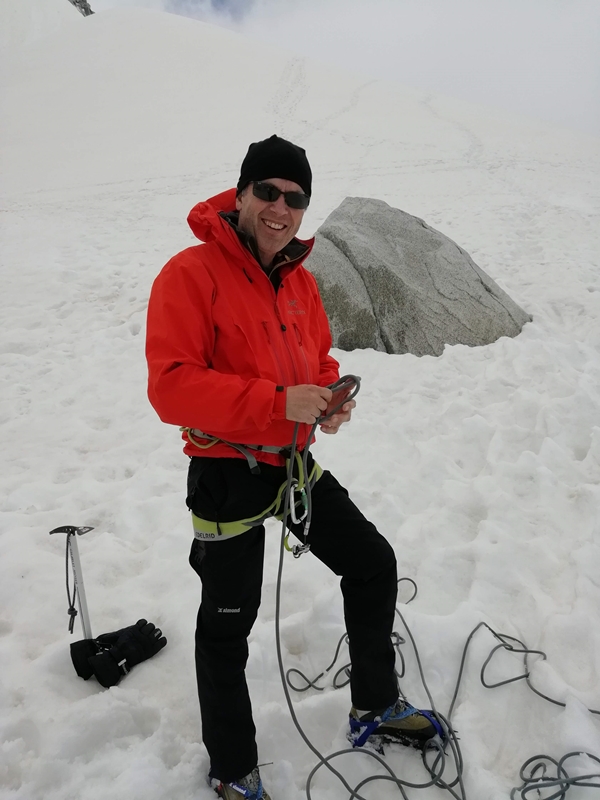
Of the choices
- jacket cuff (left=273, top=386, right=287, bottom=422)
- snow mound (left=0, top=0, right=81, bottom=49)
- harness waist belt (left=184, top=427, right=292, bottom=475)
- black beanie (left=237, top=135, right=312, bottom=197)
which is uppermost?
black beanie (left=237, top=135, right=312, bottom=197)

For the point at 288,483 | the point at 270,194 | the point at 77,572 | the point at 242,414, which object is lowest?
the point at 77,572

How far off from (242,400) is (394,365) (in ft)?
15.4

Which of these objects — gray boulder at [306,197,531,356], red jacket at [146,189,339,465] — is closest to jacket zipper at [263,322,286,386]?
red jacket at [146,189,339,465]

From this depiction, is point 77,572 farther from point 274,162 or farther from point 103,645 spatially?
point 274,162

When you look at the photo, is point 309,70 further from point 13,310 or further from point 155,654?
point 155,654

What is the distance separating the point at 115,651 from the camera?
271 cm

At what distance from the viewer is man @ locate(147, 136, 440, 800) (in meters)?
1.88

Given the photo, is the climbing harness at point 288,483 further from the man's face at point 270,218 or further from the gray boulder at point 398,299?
the gray boulder at point 398,299

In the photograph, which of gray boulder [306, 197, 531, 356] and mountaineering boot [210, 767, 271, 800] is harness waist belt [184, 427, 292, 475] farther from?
gray boulder [306, 197, 531, 356]

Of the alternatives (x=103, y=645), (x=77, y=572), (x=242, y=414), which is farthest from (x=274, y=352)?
(x=103, y=645)

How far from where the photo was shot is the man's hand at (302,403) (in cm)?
192

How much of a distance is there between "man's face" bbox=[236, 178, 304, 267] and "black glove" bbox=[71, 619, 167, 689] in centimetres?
221

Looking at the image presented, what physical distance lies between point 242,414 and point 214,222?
0.84 m

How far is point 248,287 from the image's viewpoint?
6.97 feet
